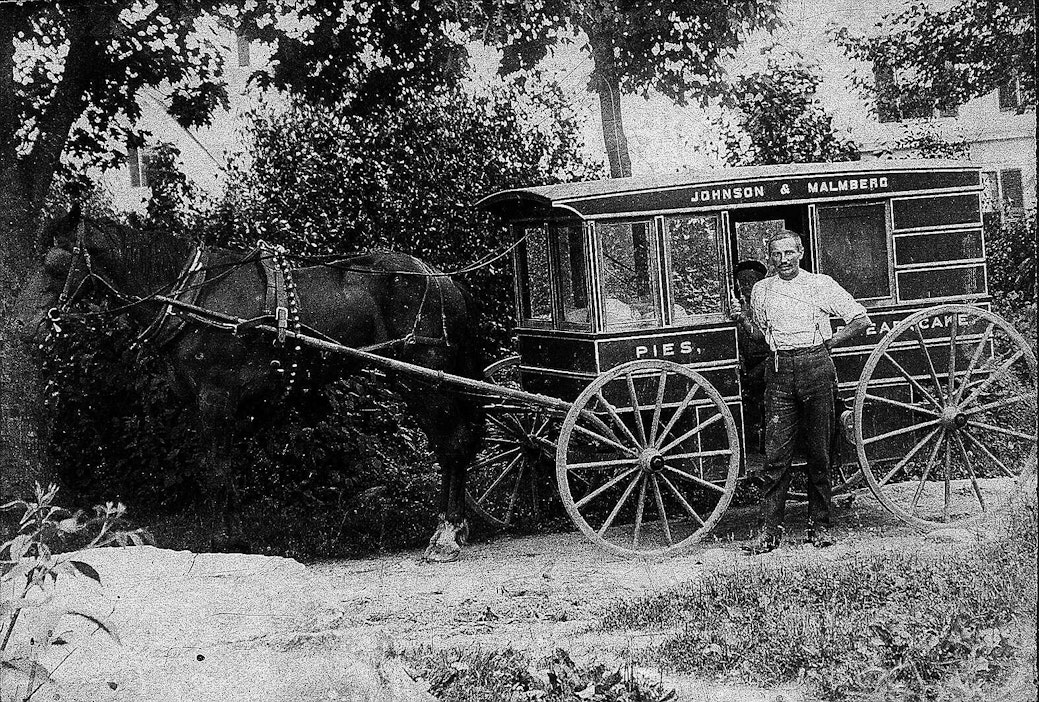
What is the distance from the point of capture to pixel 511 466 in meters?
6.33

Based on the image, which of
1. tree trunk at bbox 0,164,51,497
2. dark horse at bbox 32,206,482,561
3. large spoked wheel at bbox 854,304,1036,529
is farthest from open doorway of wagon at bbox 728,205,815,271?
tree trunk at bbox 0,164,51,497

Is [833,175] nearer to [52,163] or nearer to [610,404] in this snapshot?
[610,404]

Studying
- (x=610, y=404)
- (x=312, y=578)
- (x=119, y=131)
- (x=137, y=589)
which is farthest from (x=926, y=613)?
(x=119, y=131)

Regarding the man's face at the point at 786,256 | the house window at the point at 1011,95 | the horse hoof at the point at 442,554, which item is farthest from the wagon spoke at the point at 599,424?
the house window at the point at 1011,95

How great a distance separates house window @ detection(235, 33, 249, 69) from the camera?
17.6 ft

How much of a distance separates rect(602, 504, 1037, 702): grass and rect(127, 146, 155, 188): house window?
3217 millimetres

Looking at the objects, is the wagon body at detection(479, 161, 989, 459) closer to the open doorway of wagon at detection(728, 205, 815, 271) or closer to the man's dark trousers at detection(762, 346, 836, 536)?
the open doorway of wagon at detection(728, 205, 815, 271)

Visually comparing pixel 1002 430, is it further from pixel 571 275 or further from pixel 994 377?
pixel 571 275

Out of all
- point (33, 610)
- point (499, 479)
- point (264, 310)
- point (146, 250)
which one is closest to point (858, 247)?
point (499, 479)

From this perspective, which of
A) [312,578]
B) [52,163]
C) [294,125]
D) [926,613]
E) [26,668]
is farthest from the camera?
[294,125]

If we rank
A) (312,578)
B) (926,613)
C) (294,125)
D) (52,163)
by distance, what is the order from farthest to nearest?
(294,125) → (52,163) → (312,578) → (926,613)

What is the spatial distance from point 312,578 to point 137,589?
788 millimetres

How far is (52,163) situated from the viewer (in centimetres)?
544

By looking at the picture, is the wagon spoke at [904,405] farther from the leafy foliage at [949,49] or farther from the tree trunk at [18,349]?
the tree trunk at [18,349]
